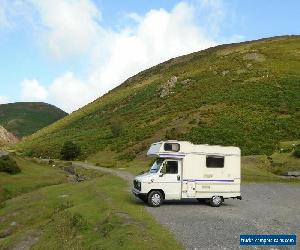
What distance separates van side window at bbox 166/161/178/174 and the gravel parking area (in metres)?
2.20

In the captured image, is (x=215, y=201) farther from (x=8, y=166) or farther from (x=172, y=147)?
(x=8, y=166)

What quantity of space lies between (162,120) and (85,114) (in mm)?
53614

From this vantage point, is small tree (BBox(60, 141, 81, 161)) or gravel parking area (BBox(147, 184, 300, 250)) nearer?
gravel parking area (BBox(147, 184, 300, 250))

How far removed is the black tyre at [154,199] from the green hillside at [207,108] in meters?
39.0

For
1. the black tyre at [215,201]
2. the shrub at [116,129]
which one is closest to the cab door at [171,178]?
the black tyre at [215,201]

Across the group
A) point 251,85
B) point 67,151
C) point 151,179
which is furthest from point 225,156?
point 251,85

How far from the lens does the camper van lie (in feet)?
94.4

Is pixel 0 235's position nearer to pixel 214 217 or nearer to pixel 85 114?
pixel 214 217

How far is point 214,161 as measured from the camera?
98.2 feet

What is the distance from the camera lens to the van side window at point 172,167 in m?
29.0

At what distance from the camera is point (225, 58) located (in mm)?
128500

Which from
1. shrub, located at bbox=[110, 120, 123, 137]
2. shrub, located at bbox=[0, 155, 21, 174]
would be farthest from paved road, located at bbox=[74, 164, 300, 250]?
shrub, located at bbox=[110, 120, 123, 137]

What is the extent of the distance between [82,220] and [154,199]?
6.20 meters

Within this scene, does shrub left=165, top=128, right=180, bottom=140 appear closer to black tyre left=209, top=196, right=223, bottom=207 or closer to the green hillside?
the green hillside
